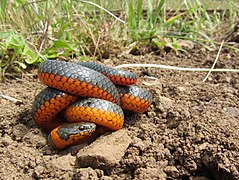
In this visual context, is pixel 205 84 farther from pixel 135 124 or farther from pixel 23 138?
pixel 23 138

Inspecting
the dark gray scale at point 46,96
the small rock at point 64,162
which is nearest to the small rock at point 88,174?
the small rock at point 64,162

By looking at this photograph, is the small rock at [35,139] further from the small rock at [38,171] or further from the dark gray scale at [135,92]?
the dark gray scale at [135,92]

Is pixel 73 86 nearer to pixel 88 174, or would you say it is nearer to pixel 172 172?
pixel 88 174

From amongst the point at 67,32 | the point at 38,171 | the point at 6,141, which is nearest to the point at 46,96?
the point at 6,141

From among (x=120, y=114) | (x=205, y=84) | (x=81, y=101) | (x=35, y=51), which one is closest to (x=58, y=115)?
(x=81, y=101)

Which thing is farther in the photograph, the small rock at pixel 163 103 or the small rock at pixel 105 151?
the small rock at pixel 163 103

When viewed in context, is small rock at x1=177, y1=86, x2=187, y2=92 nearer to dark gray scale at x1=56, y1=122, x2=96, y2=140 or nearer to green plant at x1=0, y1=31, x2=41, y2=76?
dark gray scale at x1=56, y1=122, x2=96, y2=140
